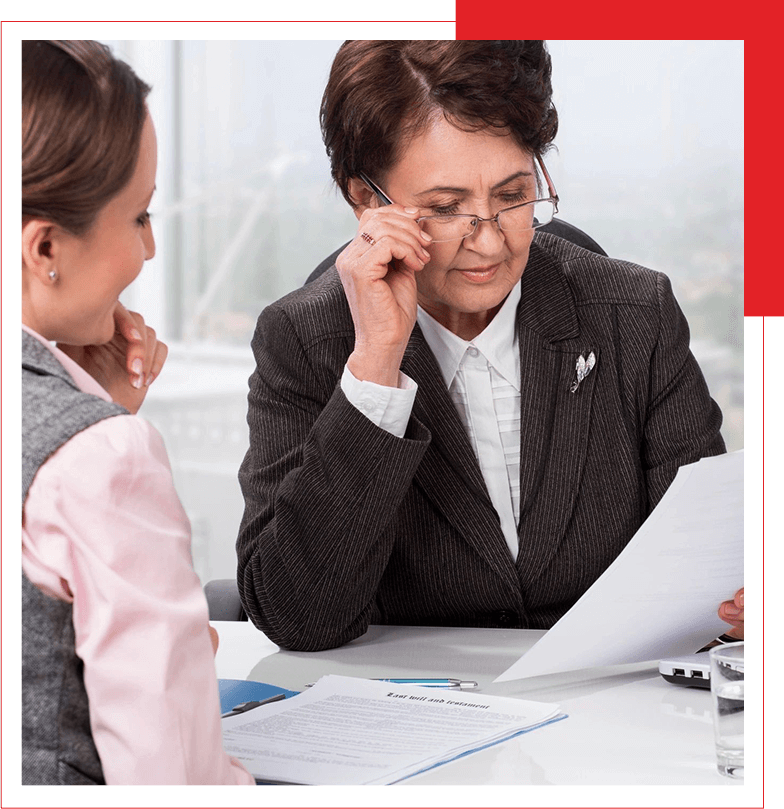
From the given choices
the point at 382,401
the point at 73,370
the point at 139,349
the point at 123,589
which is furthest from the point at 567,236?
the point at 123,589

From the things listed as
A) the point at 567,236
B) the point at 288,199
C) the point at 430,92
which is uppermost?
the point at 288,199

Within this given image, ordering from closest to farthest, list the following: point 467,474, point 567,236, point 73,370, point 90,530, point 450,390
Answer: point 90,530 → point 73,370 → point 467,474 → point 450,390 → point 567,236

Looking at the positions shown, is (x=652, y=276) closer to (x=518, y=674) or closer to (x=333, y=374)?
(x=333, y=374)

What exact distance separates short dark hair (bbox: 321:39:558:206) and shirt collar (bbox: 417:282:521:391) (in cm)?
24

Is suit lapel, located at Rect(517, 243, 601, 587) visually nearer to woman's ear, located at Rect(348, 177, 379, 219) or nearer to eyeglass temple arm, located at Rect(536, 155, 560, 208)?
eyeglass temple arm, located at Rect(536, 155, 560, 208)

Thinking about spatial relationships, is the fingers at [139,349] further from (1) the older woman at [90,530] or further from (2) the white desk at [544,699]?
(2) the white desk at [544,699]

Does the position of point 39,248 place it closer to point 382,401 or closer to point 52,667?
point 52,667

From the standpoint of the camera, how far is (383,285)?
136cm

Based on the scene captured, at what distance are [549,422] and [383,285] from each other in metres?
0.33

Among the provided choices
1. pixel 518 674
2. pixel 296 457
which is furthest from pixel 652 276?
pixel 518 674

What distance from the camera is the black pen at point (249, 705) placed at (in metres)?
1.05

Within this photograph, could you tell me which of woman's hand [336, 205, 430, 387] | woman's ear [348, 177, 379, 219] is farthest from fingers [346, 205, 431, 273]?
woman's ear [348, 177, 379, 219]

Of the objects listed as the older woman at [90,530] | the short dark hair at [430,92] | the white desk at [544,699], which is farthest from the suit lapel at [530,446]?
the older woman at [90,530]

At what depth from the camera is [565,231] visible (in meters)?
1.79
